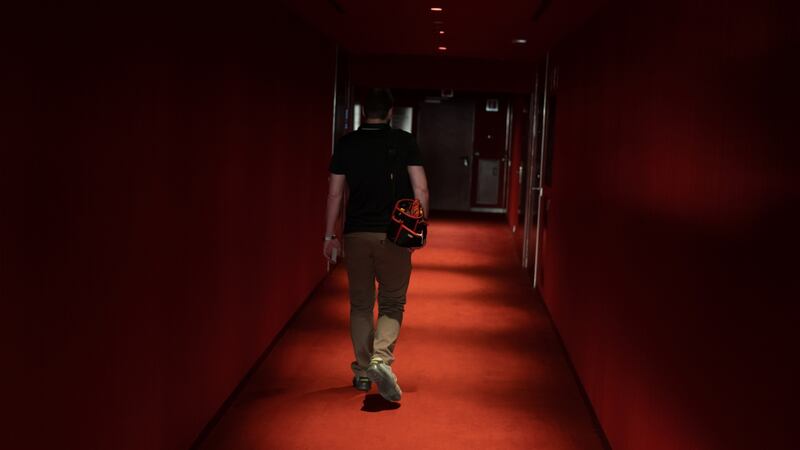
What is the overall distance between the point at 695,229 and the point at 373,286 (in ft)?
7.00

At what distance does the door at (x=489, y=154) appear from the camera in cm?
1791

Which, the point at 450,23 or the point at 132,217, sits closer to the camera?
the point at 132,217

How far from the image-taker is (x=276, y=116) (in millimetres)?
5570

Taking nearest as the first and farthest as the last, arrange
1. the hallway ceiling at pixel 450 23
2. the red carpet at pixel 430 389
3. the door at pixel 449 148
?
the red carpet at pixel 430 389 → the hallway ceiling at pixel 450 23 → the door at pixel 449 148

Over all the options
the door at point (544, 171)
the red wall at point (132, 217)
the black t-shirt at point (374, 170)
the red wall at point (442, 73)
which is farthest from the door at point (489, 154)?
the black t-shirt at point (374, 170)

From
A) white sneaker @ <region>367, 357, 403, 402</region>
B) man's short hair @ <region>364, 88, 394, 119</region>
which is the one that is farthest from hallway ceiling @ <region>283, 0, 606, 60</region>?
white sneaker @ <region>367, 357, 403, 402</region>

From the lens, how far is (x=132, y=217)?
281cm

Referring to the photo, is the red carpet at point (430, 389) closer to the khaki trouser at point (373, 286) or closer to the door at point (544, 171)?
the khaki trouser at point (373, 286)

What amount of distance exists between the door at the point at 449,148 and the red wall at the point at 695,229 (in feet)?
42.8

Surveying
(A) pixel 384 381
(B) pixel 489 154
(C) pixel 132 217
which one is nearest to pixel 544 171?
(A) pixel 384 381

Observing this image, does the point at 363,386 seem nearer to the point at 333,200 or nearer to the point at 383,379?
the point at 383,379

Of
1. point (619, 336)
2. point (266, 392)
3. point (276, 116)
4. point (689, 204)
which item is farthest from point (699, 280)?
point (276, 116)

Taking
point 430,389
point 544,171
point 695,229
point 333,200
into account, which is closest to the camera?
point 695,229

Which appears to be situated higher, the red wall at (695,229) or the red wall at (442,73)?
the red wall at (442,73)
